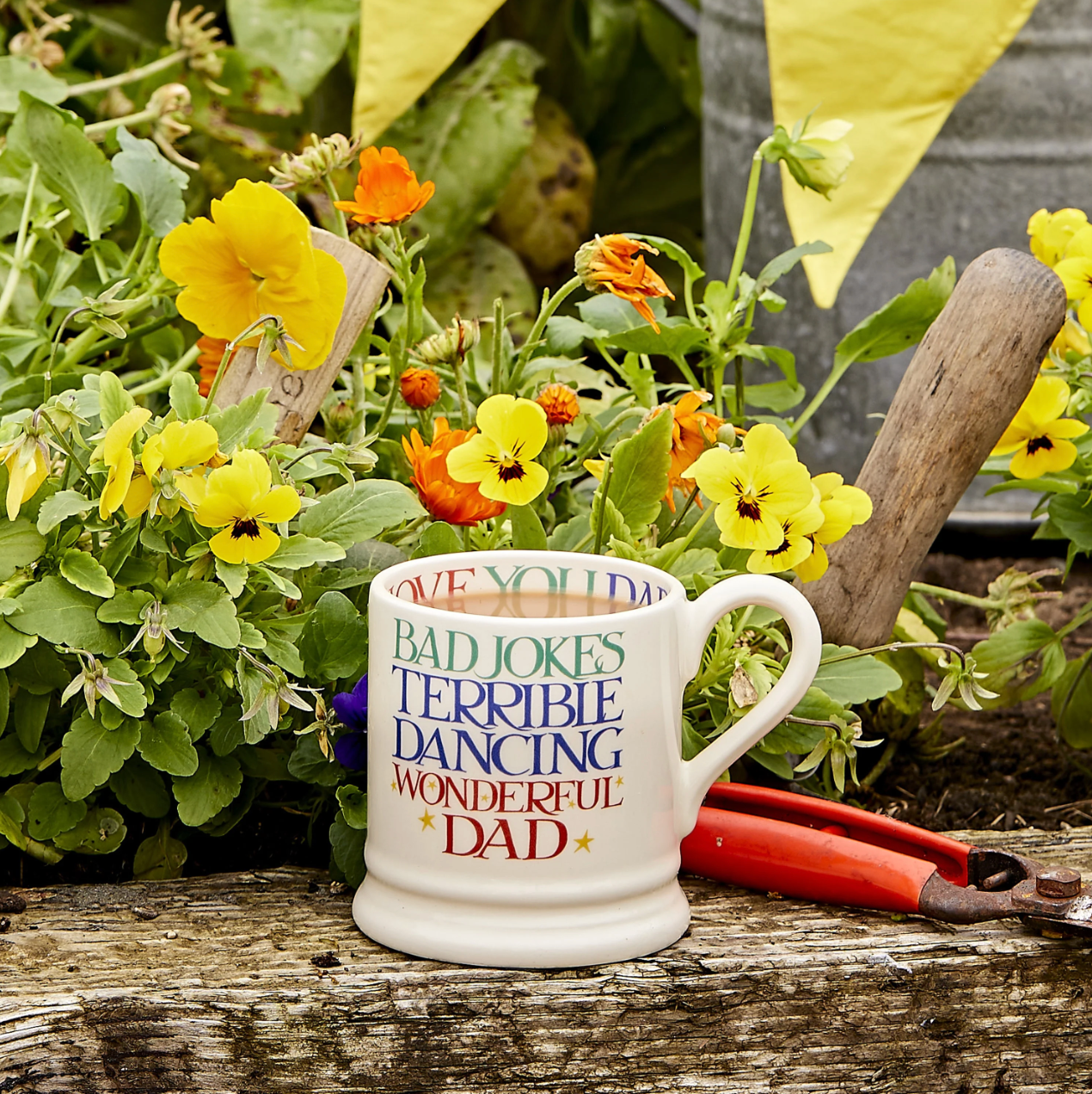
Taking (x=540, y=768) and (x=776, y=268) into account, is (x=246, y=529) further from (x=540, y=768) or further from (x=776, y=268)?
(x=776, y=268)

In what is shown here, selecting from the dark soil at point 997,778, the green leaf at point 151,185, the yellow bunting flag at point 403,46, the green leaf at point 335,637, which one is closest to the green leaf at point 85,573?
the green leaf at point 335,637

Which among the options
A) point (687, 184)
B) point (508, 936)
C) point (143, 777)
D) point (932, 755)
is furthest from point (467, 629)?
point (687, 184)

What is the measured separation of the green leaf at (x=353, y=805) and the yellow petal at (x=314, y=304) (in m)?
0.22

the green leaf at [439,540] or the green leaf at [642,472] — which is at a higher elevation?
the green leaf at [642,472]

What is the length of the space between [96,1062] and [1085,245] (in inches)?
29.7

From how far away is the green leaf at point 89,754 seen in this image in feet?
2.34

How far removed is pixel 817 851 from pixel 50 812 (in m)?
0.40

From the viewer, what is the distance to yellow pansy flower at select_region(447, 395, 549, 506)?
737mm

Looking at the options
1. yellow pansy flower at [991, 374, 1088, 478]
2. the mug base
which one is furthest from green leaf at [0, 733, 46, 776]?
yellow pansy flower at [991, 374, 1088, 478]

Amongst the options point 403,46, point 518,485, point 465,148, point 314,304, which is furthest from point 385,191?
point 465,148

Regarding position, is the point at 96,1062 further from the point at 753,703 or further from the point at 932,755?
the point at 932,755

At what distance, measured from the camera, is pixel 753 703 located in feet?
2.43

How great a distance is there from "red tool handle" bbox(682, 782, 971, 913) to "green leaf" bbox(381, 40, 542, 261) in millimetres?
1398

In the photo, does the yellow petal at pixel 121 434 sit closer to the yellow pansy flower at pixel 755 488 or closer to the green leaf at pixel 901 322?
the yellow pansy flower at pixel 755 488
